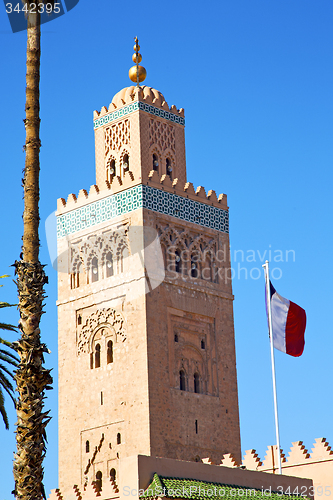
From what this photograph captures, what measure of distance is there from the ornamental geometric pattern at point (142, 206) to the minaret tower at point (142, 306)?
0.15ft

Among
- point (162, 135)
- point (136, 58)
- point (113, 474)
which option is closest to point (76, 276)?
point (162, 135)

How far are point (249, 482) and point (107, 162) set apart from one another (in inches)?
505

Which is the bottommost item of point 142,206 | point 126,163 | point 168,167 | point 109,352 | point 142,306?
point 109,352

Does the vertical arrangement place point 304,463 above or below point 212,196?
below

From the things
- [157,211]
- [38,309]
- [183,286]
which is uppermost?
[157,211]

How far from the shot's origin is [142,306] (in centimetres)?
2856

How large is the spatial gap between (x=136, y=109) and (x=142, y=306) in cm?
676

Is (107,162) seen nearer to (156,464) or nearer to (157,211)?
(157,211)

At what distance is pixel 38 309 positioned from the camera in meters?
14.0

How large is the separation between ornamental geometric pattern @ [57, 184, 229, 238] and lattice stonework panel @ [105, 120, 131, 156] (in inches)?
77.0

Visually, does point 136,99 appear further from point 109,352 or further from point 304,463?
point 304,463

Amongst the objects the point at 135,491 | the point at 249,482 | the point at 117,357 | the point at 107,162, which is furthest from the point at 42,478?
the point at 107,162

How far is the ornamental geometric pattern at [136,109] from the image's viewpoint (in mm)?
31094

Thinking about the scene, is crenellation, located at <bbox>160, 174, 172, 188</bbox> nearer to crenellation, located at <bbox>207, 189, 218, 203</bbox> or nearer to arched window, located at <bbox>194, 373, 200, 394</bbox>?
crenellation, located at <bbox>207, 189, 218, 203</bbox>
